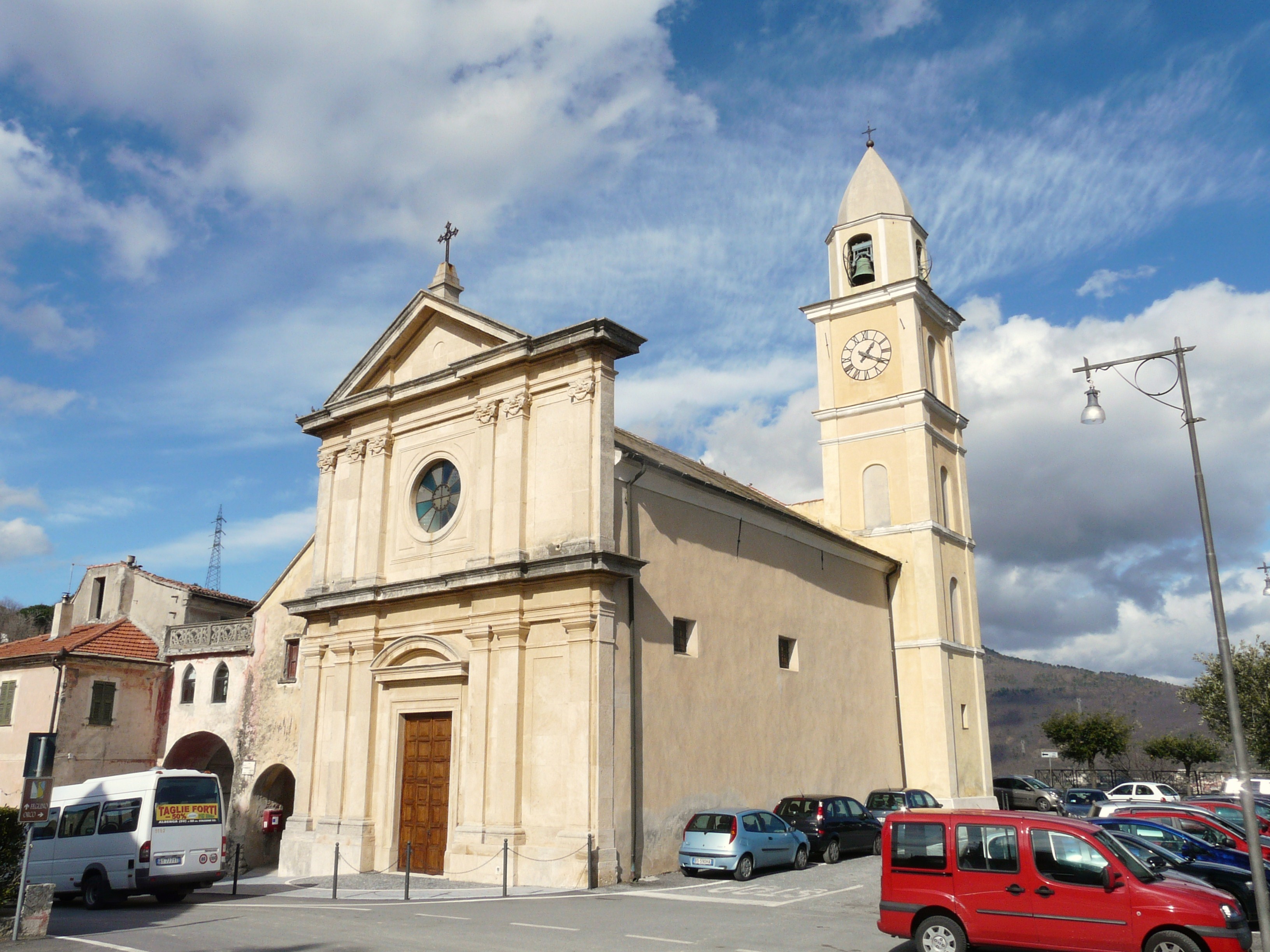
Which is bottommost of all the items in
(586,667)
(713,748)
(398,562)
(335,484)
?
(713,748)

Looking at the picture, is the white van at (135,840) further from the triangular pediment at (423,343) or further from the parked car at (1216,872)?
the parked car at (1216,872)

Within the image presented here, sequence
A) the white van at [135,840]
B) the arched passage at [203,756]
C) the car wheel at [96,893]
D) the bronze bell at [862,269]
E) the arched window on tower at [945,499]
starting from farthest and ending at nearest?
the bronze bell at [862,269] < the arched window on tower at [945,499] < the arched passage at [203,756] < the car wheel at [96,893] < the white van at [135,840]

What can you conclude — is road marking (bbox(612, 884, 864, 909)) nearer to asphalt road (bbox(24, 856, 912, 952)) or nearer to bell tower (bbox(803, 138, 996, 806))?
asphalt road (bbox(24, 856, 912, 952))

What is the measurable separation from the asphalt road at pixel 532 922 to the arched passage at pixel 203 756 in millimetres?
11277

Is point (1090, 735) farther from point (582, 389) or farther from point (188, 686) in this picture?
point (188, 686)

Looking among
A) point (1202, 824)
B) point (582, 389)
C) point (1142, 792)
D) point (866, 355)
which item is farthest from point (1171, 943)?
point (1142, 792)

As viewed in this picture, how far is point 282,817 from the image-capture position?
27062 millimetres

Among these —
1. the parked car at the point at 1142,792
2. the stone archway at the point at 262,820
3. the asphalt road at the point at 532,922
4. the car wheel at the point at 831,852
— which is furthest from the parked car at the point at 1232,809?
the stone archway at the point at 262,820

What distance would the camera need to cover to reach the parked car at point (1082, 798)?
1233 inches

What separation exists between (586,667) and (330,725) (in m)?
7.79

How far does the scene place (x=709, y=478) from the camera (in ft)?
88.2

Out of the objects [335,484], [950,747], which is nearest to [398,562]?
[335,484]

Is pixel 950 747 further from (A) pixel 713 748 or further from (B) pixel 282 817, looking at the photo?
(B) pixel 282 817

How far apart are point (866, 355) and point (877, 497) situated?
5.07m
